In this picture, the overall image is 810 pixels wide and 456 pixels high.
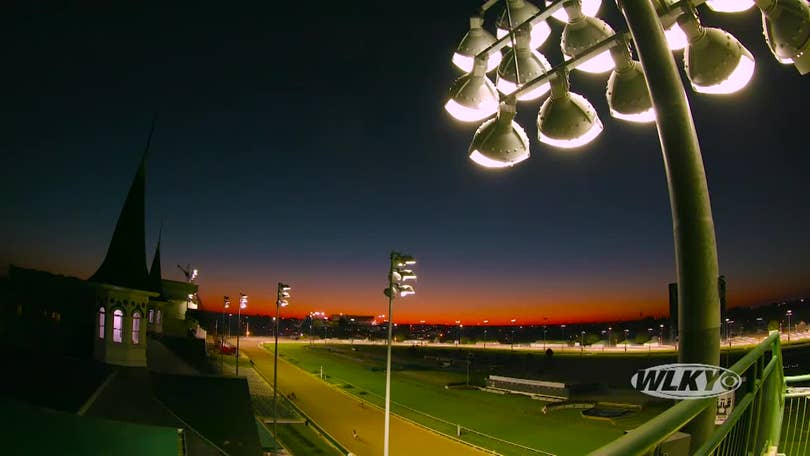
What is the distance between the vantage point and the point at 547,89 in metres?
4.69

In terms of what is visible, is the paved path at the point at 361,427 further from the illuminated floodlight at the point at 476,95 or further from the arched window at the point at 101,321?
the illuminated floodlight at the point at 476,95

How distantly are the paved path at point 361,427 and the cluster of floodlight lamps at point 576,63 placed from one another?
93.0ft

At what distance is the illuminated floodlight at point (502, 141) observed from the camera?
4.65m

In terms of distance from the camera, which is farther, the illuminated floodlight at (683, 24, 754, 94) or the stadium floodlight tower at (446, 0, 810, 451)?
the illuminated floodlight at (683, 24, 754, 94)

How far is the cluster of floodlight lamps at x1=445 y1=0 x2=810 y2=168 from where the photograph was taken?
3275mm

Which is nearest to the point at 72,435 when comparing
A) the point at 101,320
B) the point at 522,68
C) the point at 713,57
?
the point at 522,68

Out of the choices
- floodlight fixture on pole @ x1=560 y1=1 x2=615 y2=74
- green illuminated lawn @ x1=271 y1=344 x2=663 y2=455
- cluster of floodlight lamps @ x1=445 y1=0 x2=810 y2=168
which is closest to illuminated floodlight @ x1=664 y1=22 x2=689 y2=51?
cluster of floodlight lamps @ x1=445 y1=0 x2=810 y2=168

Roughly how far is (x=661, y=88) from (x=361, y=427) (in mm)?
37743

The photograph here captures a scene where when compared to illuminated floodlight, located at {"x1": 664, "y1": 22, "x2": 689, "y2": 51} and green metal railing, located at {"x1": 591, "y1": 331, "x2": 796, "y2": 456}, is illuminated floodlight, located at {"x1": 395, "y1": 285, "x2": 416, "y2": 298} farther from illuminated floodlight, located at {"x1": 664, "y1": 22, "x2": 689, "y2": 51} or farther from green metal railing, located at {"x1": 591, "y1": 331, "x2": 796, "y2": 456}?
illuminated floodlight, located at {"x1": 664, "y1": 22, "x2": 689, "y2": 51}

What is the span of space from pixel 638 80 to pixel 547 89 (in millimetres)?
823

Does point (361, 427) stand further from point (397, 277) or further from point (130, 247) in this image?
point (397, 277)

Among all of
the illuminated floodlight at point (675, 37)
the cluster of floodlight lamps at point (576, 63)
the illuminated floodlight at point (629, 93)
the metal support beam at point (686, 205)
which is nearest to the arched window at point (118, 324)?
the cluster of floodlight lamps at point (576, 63)

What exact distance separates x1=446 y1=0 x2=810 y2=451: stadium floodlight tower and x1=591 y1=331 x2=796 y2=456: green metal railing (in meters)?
0.36

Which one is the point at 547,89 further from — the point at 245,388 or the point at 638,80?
the point at 245,388
